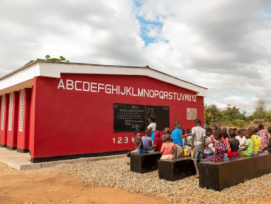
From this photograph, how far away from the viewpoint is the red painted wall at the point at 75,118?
8.78 meters

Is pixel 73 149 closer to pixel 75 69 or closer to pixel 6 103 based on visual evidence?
pixel 75 69

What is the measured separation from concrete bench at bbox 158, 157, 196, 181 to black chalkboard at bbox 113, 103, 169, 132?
451 cm

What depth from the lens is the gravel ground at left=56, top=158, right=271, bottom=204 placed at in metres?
5.17

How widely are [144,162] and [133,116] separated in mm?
4138

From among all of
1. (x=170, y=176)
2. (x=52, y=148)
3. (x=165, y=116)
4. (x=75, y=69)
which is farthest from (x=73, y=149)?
(x=165, y=116)

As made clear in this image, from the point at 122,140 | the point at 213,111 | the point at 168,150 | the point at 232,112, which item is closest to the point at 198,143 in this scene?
the point at 168,150

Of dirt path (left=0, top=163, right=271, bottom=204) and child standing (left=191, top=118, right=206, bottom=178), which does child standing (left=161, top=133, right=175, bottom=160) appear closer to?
child standing (left=191, top=118, right=206, bottom=178)

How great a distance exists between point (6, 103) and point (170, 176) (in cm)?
1086

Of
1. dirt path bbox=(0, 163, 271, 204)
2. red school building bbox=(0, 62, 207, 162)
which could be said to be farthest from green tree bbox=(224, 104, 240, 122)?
dirt path bbox=(0, 163, 271, 204)

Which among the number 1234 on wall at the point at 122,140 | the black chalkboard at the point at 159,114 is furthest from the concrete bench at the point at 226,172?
the black chalkboard at the point at 159,114

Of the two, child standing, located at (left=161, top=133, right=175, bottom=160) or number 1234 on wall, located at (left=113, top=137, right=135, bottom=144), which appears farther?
number 1234 on wall, located at (left=113, top=137, right=135, bottom=144)

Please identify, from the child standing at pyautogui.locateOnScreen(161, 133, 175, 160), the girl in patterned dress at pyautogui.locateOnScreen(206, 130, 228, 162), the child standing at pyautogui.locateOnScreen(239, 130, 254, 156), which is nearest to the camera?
the girl in patterned dress at pyautogui.locateOnScreen(206, 130, 228, 162)

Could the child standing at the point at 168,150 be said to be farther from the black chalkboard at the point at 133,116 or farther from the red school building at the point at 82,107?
the black chalkboard at the point at 133,116

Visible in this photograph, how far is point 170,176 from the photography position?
6.52 metres
